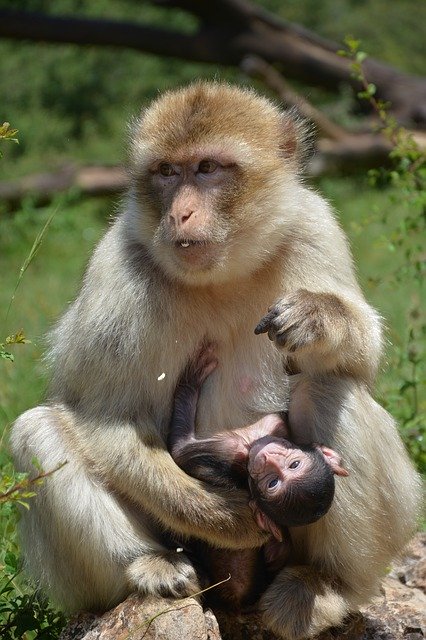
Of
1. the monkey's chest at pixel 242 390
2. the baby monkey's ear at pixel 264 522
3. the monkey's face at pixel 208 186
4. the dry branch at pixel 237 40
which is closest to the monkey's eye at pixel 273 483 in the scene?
the baby monkey's ear at pixel 264 522

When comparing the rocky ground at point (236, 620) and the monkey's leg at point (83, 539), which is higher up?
the monkey's leg at point (83, 539)

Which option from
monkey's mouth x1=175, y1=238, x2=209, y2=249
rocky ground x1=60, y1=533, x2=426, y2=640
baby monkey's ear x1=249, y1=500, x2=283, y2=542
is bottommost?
rocky ground x1=60, y1=533, x2=426, y2=640

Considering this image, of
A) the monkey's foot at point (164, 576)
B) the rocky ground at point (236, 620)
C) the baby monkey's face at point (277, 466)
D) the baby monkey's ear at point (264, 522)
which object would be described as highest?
the baby monkey's face at point (277, 466)

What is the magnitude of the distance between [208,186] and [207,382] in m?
0.72

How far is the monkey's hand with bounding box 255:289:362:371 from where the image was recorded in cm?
353

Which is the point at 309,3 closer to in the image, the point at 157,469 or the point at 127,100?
A: the point at 127,100

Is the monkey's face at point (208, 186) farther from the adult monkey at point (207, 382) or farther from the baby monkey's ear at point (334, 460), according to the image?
the baby monkey's ear at point (334, 460)

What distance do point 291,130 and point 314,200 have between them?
1.01 feet

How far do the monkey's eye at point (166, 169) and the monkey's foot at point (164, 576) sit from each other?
4.59 ft

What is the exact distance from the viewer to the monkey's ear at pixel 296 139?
417cm

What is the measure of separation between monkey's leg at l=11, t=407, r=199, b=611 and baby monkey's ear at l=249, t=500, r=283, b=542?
305 mm

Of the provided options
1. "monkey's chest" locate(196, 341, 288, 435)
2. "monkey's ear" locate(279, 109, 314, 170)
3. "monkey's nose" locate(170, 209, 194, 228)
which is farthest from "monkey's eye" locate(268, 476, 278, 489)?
"monkey's ear" locate(279, 109, 314, 170)

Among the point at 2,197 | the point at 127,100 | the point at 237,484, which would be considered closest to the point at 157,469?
the point at 237,484

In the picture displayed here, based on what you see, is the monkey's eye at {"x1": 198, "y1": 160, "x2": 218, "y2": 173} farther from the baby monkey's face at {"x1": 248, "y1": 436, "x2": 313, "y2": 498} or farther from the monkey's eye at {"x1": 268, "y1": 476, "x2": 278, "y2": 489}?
the monkey's eye at {"x1": 268, "y1": 476, "x2": 278, "y2": 489}
